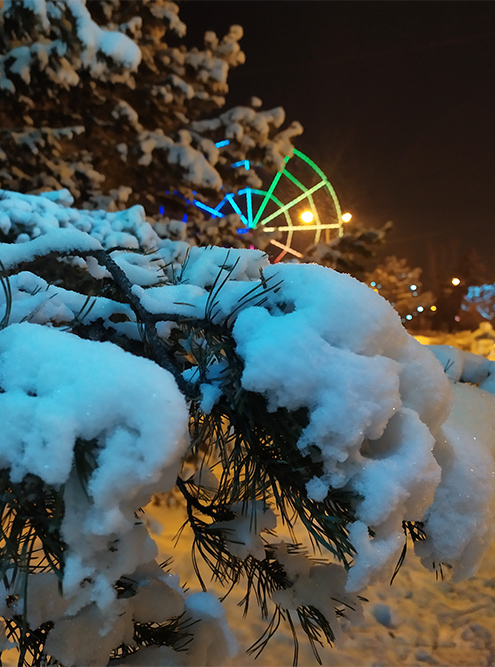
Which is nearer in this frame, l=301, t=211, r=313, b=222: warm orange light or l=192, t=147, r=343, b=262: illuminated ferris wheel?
l=192, t=147, r=343, b=262: illuminated ferris wheel

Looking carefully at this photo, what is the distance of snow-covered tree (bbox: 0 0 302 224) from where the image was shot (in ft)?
7.93

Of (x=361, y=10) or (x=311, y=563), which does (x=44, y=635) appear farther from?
(x=361, y=10)

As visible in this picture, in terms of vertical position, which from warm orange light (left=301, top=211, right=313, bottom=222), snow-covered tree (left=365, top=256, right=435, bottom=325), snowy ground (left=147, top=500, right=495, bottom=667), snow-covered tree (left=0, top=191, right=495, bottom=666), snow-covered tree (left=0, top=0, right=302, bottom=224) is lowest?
snowy ground (left=147, top=500, right=495, bottom=667)

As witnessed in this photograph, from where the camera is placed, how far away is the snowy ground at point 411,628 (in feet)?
4.87

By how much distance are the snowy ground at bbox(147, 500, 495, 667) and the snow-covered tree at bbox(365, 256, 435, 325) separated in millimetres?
9124

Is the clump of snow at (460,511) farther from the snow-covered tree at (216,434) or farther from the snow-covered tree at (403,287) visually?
the snow-covered tree at (403,287)

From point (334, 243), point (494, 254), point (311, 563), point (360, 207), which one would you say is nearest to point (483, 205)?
point (494, 254)

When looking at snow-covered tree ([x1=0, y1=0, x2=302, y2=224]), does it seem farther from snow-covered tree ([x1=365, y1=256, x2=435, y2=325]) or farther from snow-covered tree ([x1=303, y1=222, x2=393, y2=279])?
snow-covered tree ([x1=365, y1=256, x2=435, y2=325])

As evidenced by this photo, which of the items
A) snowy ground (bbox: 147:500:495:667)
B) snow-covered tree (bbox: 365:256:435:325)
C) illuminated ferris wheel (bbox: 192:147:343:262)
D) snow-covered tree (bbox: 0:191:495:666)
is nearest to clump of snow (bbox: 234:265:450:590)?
snow-covered tree (bbox: 0:191:495:666)

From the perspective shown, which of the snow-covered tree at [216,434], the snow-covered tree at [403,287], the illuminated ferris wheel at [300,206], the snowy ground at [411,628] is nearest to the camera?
the snow-covered tree at [216,434]

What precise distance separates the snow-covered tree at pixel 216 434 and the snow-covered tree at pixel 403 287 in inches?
411

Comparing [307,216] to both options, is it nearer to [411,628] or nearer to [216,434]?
[411,628]

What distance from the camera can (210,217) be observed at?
329 centimetres

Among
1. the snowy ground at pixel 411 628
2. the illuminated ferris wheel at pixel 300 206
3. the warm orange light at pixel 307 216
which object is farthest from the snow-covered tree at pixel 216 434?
the warm orange light at pixel 307 216
